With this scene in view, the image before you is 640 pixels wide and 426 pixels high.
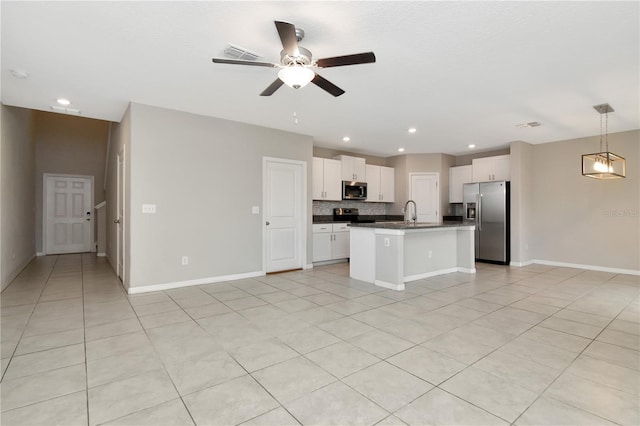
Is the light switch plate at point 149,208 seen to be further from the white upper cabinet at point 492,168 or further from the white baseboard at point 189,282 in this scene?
the white upper cabinet at point 492,168

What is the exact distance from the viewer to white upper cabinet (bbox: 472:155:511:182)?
22.2 feet

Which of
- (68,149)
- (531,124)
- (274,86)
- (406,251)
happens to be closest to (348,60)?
(274,86)

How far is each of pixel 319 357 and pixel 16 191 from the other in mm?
6020

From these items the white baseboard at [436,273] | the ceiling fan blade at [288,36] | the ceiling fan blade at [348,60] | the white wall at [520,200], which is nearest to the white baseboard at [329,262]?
the white baseboard at [436,273]

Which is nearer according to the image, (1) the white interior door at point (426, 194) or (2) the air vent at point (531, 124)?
(2) the air vent at point (531, 124)

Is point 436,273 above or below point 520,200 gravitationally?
below

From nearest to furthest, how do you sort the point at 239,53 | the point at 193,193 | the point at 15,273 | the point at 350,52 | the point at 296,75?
the point at 296,75
the point at 239,53
the point at 350,52
the point at 193,193
the point at 15,273

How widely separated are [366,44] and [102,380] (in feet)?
10.7

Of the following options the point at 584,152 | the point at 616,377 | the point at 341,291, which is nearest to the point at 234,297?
the point at 341,291

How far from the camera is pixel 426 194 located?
25.7ft

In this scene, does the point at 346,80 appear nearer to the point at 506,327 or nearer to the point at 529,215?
the point at 506,327

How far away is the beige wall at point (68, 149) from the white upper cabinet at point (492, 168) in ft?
31.4

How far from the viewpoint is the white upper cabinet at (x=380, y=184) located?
25.5 feet

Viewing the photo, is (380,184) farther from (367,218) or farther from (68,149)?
(68,149)
